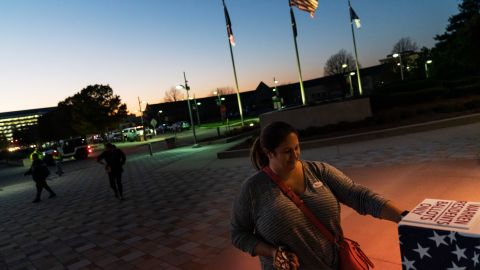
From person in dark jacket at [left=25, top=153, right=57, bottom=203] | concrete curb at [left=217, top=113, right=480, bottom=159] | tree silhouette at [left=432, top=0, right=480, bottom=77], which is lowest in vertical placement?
concrete curb at [left=217, top=113, right=480, bottom=159]

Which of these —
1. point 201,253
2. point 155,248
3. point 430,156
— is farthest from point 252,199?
point 430,156

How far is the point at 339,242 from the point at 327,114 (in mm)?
15506

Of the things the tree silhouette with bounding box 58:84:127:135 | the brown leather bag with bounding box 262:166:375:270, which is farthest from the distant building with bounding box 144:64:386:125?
the brown leather bag with bounding box 262:166:375:270

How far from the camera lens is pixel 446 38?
41.5 metres

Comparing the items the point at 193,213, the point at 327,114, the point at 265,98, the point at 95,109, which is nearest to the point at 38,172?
the point at 193,213

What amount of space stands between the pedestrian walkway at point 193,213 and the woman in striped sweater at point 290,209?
2.16 meters

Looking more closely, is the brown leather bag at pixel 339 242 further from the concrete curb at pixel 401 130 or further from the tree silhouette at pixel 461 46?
the tree silhouette at pixel 461 46

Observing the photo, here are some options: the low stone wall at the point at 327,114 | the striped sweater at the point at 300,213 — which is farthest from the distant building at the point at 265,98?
the striped sweater at the point at 300,213

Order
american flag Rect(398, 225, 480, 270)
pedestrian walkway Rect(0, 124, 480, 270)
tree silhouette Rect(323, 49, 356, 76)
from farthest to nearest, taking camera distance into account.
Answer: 1. tree silhouette Rect(323, 49, 356, 76)
2. pedestrian walkway Rect(0, 124, 480, 270)
3. american flag Rect(398, 225, 480, 270)

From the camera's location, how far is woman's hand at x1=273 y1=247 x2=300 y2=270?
2.08 metres

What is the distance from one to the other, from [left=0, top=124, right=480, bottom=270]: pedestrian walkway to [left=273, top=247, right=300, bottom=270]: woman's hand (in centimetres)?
243

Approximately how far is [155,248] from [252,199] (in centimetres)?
449

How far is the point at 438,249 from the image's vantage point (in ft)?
5.56

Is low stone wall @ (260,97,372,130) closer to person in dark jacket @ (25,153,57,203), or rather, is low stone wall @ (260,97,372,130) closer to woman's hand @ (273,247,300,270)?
person in dark jacket @ (25,153,57,203)
